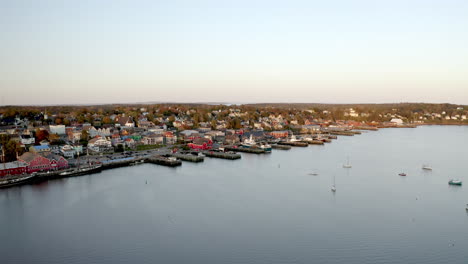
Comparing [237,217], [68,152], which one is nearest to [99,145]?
[68,152]

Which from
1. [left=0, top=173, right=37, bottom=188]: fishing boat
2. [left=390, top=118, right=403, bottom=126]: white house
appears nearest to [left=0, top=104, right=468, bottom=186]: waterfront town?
[left=0, top=173, right=37, bottom=188]: fishing boat

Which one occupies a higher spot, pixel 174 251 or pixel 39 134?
pixel 39 134

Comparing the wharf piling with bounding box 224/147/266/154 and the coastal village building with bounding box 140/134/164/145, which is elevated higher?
the coastal village building with bounding box 140/134/164/145

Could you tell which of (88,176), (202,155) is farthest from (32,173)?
(202,155)

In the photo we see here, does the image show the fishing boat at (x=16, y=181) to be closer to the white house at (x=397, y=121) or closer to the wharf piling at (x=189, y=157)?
the wharf piling at (x=189, y=157)

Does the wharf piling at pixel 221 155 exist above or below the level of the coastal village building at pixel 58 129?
below

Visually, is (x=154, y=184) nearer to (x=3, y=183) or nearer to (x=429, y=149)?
(x=3, y=183)

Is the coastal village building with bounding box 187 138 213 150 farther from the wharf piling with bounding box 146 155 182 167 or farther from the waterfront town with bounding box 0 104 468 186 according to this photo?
the wharf piling with bounding box 146 155 182 167

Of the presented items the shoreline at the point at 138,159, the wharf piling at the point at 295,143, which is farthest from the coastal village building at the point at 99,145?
the wharf piling at the point at 295,143

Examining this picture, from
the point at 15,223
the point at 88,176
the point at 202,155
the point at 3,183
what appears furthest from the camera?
the point at 202,155
